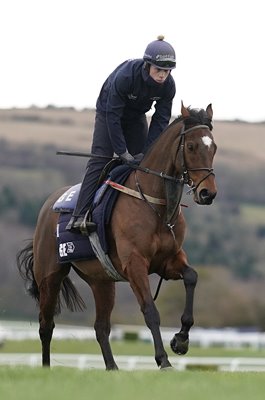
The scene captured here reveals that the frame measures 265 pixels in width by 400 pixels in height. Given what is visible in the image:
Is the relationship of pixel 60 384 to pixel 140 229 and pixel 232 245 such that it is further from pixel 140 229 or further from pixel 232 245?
pixel 232 245

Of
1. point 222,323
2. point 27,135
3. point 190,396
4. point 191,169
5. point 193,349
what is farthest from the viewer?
point 27,135

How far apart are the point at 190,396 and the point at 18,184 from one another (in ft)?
281

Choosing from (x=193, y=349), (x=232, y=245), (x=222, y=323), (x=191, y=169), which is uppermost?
(x=191, y=169)

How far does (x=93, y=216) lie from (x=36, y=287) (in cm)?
206

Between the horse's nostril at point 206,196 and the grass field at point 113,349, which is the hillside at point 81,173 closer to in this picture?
the grass field at point 113,349

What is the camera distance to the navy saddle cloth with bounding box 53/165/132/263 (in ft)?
42.1

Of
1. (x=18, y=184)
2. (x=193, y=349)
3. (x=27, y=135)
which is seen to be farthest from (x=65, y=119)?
(x=193, y=349)

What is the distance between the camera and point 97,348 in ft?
113

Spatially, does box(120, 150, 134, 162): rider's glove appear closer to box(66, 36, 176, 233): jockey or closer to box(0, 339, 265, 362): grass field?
box(66, 36, 176, 233): jockey

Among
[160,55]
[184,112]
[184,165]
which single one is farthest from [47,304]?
[160,55]

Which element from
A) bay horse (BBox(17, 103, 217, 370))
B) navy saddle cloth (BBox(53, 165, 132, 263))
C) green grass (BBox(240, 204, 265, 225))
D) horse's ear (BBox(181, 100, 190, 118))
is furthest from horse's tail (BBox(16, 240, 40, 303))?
green grass (BBox(240, 204, 265, 225))

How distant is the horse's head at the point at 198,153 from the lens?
11828mm

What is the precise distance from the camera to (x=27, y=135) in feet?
354

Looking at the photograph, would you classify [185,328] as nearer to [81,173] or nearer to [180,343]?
[180,343]
